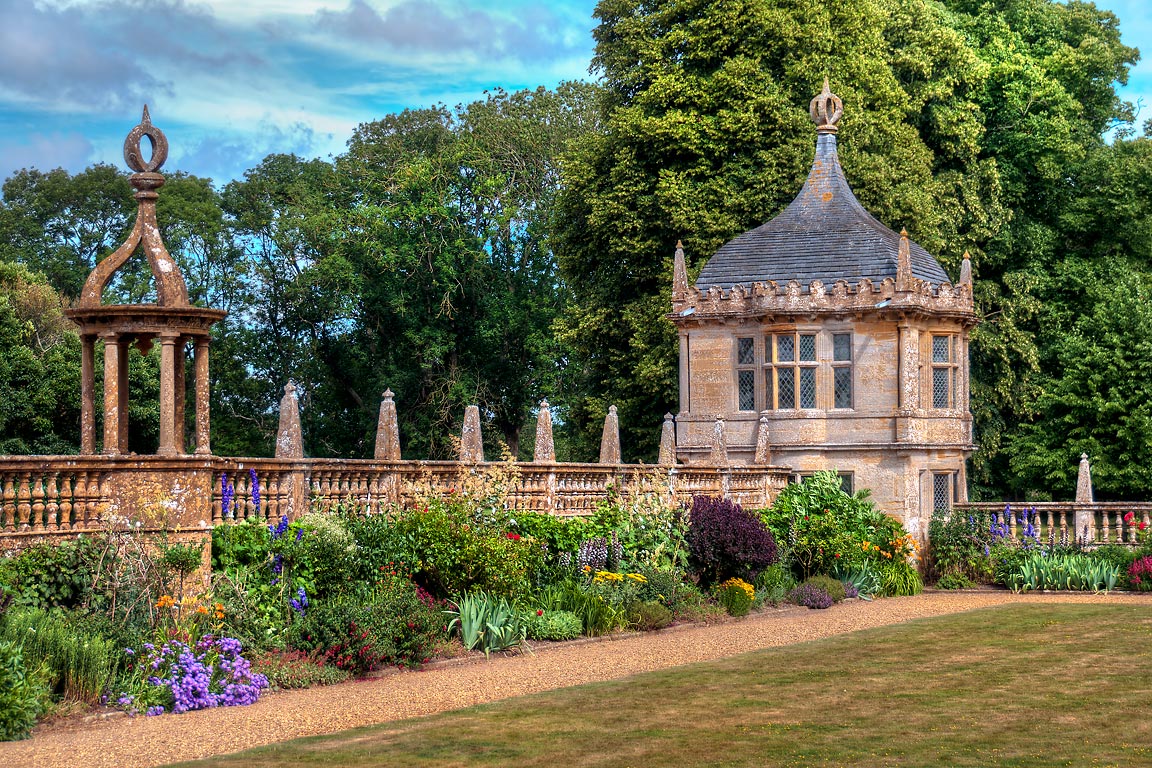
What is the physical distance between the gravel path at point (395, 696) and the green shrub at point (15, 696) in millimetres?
194

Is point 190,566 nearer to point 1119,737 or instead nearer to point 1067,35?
point 1119,737

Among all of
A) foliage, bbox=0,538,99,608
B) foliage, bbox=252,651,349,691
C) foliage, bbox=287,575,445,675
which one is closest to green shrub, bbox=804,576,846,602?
foliage, bbox=287,575,445,675

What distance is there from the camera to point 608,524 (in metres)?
21.0

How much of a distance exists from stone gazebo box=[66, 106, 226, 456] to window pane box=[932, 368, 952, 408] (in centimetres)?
1679

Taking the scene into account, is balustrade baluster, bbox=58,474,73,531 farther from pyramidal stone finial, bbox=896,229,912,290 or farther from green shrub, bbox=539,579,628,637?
pyramidal stone finial, bbox=896,229,912,290

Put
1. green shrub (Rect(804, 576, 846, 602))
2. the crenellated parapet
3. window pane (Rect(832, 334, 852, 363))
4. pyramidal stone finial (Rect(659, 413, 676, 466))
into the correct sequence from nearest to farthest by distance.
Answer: green shrub (Rect(804, 576, 846, 602)) → pyramidal stone finial (Rect(659, 413, 676, 466)) → the crenellated parapet → window pane (Rect(832, 334, 852, 363))

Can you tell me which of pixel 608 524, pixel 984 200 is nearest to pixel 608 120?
pixel 984 200

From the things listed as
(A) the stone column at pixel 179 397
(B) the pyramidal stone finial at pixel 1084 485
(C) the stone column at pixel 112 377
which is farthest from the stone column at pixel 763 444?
A: (C) the stone column at pixel 112 377

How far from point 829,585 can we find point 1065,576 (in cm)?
571

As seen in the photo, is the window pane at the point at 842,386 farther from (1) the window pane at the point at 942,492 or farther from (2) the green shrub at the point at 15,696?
(2) the green shrub at the point at 15,696

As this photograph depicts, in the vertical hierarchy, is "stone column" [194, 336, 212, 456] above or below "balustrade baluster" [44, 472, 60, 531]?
above

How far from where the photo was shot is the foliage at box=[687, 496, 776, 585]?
22.1 meters

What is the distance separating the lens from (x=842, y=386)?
27.8 metres

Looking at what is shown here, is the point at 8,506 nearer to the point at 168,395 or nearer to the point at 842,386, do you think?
the point at 168,395
